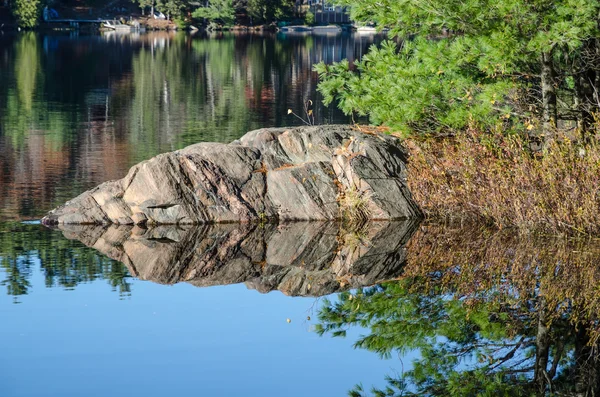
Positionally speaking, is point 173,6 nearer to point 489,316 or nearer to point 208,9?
point 208,9

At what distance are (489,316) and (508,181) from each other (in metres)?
3.40

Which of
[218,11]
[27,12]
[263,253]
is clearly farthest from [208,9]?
[263,253]

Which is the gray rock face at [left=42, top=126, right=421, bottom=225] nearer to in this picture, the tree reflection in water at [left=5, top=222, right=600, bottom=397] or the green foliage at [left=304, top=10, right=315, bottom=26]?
the tree reflection in water at [left=5, top=222, right=600, bottom=397]

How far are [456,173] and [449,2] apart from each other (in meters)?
2.39

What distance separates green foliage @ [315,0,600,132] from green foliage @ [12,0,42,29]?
71.6 m

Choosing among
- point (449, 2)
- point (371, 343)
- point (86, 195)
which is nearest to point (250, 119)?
point (86, 195)

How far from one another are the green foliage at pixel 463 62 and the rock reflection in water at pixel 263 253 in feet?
5.22

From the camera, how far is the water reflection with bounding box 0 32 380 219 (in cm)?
1867

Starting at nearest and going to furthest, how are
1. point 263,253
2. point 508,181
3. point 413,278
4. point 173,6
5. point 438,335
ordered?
point 438,335, point 413,278, point 263,253, point 508,181, point 173,6

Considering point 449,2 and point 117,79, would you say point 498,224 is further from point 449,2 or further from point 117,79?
point 117,79

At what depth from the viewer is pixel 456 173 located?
543 inches

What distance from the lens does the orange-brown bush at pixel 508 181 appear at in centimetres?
1214

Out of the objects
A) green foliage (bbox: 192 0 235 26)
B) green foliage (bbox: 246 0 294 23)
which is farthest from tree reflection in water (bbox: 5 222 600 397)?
green foliage (bbox: 246 0 294 23)

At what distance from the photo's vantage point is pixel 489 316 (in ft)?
32.0
